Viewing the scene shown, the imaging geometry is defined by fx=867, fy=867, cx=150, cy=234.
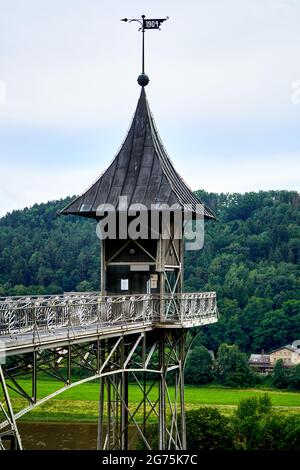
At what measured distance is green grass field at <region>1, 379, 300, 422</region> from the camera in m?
64.5

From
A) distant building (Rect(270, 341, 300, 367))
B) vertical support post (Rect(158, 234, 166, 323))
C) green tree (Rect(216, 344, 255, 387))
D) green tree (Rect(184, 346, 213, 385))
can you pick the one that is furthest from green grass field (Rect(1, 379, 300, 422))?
vertical support post (Rect(158, 234, 166, 323))

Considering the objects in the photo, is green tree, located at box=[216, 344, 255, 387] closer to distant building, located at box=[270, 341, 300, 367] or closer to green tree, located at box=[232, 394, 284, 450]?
distant building, located at box=[270, 341, 300, 367]

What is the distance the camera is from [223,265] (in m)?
96.5

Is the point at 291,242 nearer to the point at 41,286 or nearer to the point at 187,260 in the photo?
the point at 187,260

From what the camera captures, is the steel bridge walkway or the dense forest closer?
the steel bridge walkway

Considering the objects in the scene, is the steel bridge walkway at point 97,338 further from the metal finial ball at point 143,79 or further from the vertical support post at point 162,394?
the metal finial ball at point 143,79

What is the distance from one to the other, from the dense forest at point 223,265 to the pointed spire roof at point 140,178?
195 ft

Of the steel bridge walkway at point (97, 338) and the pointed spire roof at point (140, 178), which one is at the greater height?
the pointed spire roof at point (140, 178)

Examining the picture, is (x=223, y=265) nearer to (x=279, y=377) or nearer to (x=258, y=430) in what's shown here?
(x=279, y=377)

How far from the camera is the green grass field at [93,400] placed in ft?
212

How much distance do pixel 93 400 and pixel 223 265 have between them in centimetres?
3124

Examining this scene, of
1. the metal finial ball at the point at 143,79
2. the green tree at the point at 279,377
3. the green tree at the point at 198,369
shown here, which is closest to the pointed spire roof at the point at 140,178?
the metal finial ball at the point at 143,79

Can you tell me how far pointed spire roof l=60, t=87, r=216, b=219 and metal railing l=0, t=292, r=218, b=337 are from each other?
2.69m
